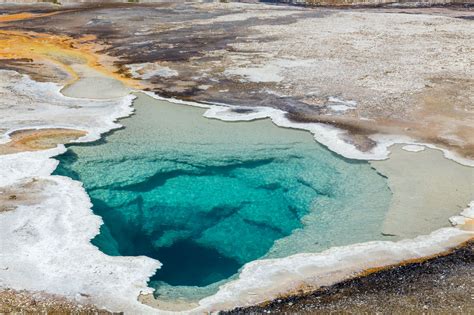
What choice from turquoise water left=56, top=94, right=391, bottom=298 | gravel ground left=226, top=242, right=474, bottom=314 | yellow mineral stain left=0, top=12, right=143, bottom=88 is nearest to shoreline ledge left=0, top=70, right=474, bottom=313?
gravel ground left=226, top=242, right=474, bottom=314

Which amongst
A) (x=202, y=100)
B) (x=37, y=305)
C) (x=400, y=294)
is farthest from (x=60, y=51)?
(x=400, y=294)

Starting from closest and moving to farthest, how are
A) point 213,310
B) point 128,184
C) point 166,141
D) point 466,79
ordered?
point 213,310 < point 128,184 < point 166,141 < point 466,79

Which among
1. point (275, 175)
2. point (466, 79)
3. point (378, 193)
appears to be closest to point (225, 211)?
point (275, 175)

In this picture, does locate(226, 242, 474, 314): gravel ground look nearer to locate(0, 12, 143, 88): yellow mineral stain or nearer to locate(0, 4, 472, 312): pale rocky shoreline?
locate(0, 4, 472, 312): pale rocky shoreline

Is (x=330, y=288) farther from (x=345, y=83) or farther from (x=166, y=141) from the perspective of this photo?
(x=345, y=83)

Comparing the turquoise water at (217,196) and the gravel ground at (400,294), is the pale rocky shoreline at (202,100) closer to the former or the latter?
the gravel ground at (400,294)
